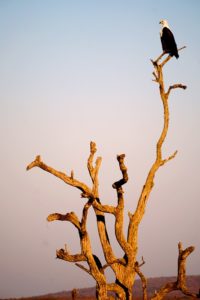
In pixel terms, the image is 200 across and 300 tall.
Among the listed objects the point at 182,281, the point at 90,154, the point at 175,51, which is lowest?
the point at 182,281

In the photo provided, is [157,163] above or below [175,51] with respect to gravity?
below

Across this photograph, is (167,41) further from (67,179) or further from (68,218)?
(68,218)

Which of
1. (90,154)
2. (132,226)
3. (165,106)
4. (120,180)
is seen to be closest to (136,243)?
(132,226)

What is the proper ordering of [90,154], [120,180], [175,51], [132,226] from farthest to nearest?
[175,51] < [90,154] < [132,226] < [120,180]

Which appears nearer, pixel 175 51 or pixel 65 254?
pixel 65 254

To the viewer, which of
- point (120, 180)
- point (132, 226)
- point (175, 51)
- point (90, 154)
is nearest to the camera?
point (120, 180)

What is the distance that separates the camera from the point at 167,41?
37.2 feet

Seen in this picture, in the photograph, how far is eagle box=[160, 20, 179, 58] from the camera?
1062cm

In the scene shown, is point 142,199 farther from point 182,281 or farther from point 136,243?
point 182,281

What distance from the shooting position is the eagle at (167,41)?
10625 millimetres

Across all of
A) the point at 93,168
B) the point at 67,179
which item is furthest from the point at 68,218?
the point at 93,168

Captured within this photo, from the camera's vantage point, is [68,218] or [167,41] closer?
[68,218]

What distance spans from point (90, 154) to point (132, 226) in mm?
2288

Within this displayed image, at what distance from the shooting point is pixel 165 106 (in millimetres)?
9695
